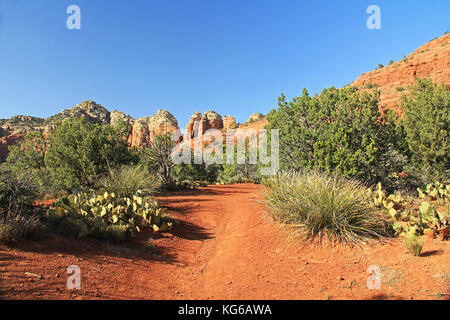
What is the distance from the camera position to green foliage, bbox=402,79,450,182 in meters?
14.4

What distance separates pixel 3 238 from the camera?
14.1ft

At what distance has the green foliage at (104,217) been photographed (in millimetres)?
5750

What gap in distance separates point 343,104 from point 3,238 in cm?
1141

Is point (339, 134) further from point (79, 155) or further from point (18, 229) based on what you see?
point (79, 155)

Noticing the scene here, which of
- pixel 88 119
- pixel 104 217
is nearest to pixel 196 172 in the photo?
pixel 104 217

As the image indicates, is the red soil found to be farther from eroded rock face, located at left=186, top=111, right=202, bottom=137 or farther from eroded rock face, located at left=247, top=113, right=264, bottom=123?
eroded rock face, located at left=186, top=111, right=202, bottom=137

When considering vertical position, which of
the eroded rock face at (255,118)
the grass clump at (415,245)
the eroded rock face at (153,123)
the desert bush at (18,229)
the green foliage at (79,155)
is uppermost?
the eroded rock face at (255,118)

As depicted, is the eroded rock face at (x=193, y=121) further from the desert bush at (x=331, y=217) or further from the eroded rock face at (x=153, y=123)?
the desert bush at (x=331, y=217)

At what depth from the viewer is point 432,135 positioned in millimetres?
14570

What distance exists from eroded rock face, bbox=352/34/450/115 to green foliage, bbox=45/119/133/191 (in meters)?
30.4

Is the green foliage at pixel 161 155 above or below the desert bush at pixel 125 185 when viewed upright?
above

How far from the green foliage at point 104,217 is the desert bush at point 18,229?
0.72 metres

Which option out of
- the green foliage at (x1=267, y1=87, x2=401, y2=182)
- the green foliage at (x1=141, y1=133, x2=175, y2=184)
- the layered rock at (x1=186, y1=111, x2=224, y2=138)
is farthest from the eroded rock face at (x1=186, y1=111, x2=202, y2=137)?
the green foliage at (x1=267, y1=87, x2=401, y2=182)

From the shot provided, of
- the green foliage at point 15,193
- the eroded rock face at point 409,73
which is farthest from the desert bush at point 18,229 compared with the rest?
the eroded rock face at point 409,73
